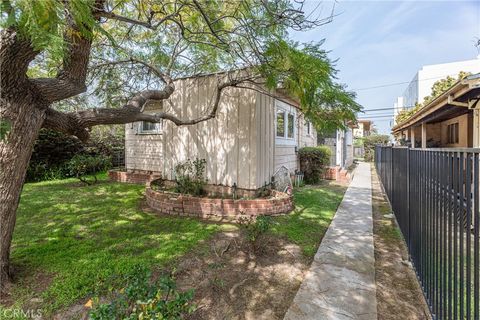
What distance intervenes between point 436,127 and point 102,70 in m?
15.6

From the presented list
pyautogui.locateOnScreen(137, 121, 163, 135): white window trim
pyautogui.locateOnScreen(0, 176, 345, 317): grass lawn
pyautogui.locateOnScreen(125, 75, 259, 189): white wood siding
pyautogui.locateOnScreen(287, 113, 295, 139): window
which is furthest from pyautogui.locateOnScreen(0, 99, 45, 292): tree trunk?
pyautogui.locateOnScreen(287, 113, 295, 139): window

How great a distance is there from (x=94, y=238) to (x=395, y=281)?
4859 mm

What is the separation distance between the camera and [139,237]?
4547mm

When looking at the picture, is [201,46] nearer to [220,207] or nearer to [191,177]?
[191,177]

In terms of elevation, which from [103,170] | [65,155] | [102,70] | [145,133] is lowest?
[103,170]

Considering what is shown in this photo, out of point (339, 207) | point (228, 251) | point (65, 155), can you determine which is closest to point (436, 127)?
point (339, 207)

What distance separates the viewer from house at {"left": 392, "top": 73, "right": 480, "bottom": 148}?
193 inches

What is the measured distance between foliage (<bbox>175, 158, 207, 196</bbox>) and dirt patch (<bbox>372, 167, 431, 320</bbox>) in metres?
4.46

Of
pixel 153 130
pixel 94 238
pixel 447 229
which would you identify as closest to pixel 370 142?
pixel 153 130

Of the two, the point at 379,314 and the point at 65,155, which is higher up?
the point at 65,155

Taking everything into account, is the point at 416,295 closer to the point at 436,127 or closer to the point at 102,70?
the point at 102,70

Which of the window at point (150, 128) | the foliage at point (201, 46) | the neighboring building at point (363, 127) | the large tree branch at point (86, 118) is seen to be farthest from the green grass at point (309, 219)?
the neighboring building at point (363, 127)

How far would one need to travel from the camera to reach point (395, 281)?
131 inches

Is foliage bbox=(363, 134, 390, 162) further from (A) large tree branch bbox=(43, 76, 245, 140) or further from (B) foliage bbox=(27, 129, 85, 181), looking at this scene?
(A) large tree branch bbox=(43, 76, 245, 140)
